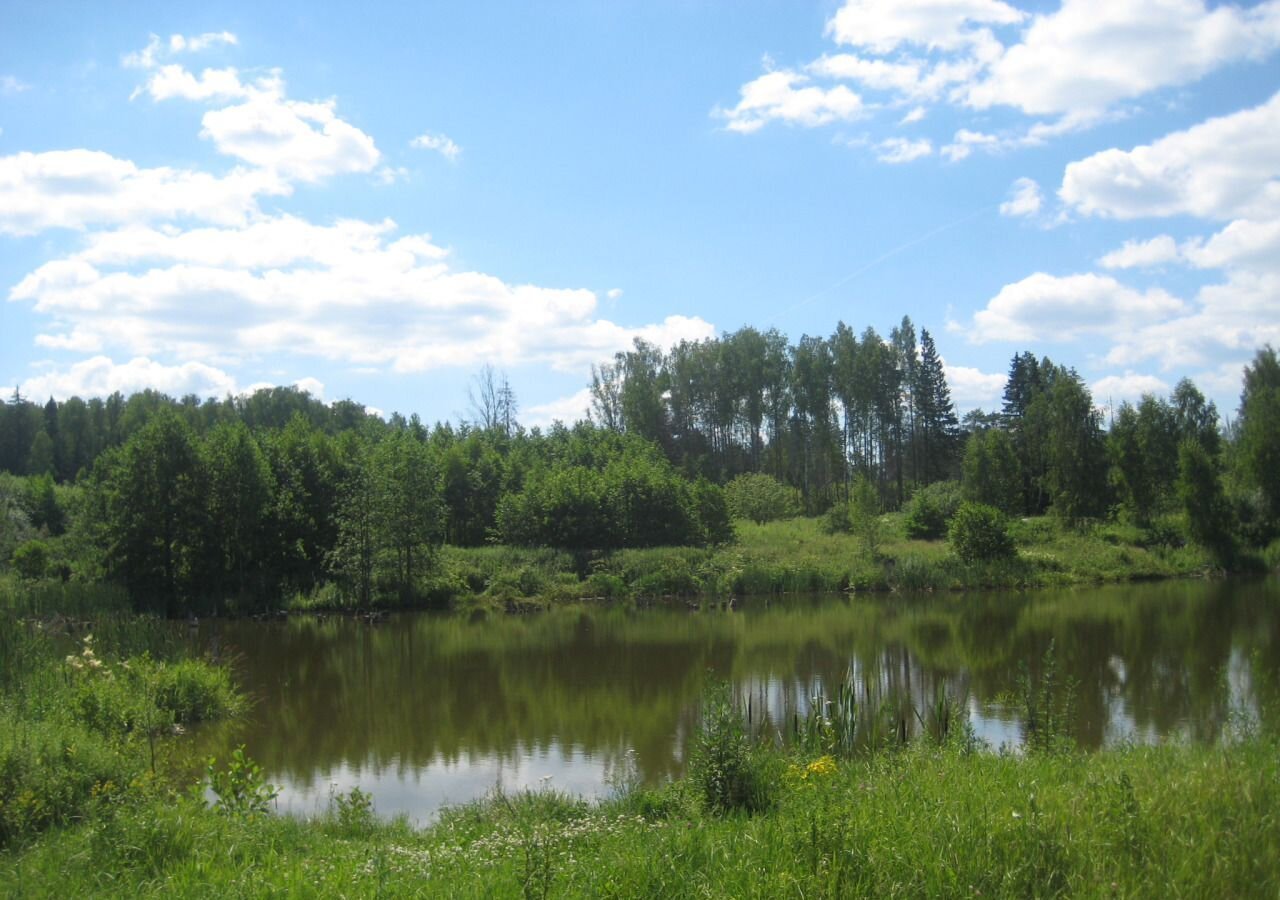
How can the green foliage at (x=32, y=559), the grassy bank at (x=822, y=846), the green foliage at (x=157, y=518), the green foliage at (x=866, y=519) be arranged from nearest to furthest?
the grassy bank at (x=822, y=846) < the green foliage at (x=157, y=518) < the green foliage at (x=32, y=559) < the green foliage at (x=866, y=519)

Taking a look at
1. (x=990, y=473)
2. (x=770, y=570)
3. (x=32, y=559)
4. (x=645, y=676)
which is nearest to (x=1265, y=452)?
(x=990, y=473)

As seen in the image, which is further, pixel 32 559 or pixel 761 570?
pixel 761 570

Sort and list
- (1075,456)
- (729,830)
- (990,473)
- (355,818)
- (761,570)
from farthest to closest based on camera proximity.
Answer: (990,473) < (1075,456) < (761,570) < (355,818) < (729,830)

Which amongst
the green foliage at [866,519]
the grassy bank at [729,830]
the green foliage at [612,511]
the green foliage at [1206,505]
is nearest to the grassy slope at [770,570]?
the green foliage at [866,519]

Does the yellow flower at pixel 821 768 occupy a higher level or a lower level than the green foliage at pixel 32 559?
lower

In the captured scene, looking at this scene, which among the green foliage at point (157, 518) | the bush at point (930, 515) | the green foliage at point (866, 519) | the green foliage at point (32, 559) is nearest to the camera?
the green foliage at point (157, 518)

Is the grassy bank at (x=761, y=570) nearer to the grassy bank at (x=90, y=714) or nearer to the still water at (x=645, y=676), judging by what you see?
the still water at (x=645, y=676)

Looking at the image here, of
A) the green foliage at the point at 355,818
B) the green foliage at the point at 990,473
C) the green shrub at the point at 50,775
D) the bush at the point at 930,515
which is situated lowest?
the green foliage at the point at 355,818

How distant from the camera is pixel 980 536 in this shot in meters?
36.9

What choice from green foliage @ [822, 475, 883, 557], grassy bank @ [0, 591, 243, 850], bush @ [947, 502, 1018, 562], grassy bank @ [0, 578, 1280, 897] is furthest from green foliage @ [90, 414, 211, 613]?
bush @ [947, 502, 1018, 562]

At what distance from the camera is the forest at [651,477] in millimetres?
33000

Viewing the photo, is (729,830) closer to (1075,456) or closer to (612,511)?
(612,511)

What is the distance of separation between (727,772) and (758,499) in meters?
41.6

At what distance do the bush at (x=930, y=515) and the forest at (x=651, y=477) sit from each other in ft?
0.47
